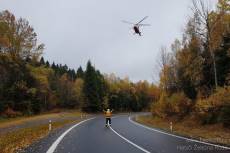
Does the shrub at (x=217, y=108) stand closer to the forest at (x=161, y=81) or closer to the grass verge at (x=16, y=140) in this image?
the forest at (x=161, y=81)

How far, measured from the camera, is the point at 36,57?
218 feet

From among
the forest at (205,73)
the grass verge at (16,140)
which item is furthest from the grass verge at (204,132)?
the grass verge at (16,140)

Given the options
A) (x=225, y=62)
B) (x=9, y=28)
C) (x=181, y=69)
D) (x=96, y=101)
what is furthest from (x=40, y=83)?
(x=225, y=62)

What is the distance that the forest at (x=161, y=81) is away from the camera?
108 feet

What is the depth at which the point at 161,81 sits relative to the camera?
59031 mm

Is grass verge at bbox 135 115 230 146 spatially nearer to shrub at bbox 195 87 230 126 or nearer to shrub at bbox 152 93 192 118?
shrub at bbox 195 87 230 126

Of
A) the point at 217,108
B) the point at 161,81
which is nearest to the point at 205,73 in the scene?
the point at 217,108

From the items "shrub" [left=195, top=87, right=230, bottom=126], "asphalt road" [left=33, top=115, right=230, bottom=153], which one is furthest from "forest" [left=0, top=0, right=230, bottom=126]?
"asphalt road" [left=33, top=115, right=230, bottom=153]

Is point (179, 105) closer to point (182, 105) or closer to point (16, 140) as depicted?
point (182, 105)

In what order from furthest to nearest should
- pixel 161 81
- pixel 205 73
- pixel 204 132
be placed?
pixel 161 81 → pixel 205 73 → pixel 204 132

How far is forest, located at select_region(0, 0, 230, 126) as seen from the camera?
32.8 m

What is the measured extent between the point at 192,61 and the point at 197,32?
6047mm

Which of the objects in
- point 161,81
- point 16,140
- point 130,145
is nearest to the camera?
point 130,145

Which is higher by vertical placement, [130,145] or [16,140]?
[130,145]
